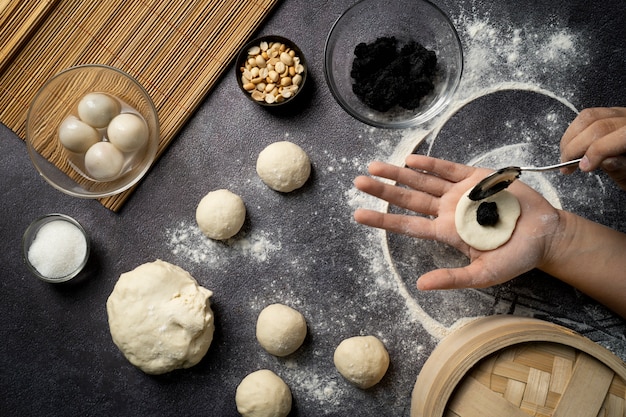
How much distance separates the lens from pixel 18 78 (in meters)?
1.62

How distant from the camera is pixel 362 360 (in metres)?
1.50

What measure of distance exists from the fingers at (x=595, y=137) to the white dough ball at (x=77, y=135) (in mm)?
1306

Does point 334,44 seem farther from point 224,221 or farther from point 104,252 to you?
point 104,252

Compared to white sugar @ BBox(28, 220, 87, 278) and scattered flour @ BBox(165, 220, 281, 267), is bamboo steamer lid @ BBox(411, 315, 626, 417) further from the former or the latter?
white sugar @ BBox(28, 220, 87, 278)

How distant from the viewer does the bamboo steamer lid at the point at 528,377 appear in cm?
131

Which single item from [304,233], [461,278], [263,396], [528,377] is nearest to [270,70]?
[304,233]

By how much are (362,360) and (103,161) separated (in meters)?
0.93

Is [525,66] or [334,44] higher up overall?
[525,66]

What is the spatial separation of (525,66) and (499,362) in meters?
0.92

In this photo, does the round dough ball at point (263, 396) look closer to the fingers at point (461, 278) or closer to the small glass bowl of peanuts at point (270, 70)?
the fingers at point (461, 278)

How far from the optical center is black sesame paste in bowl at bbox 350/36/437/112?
152 cm

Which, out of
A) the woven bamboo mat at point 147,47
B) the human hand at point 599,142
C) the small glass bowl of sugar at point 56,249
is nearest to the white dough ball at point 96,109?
the woven bamboo mat at point 147,47

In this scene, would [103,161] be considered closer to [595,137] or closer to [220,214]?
[220,214]

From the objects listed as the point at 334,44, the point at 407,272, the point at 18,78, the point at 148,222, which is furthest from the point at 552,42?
the point at 18,78
